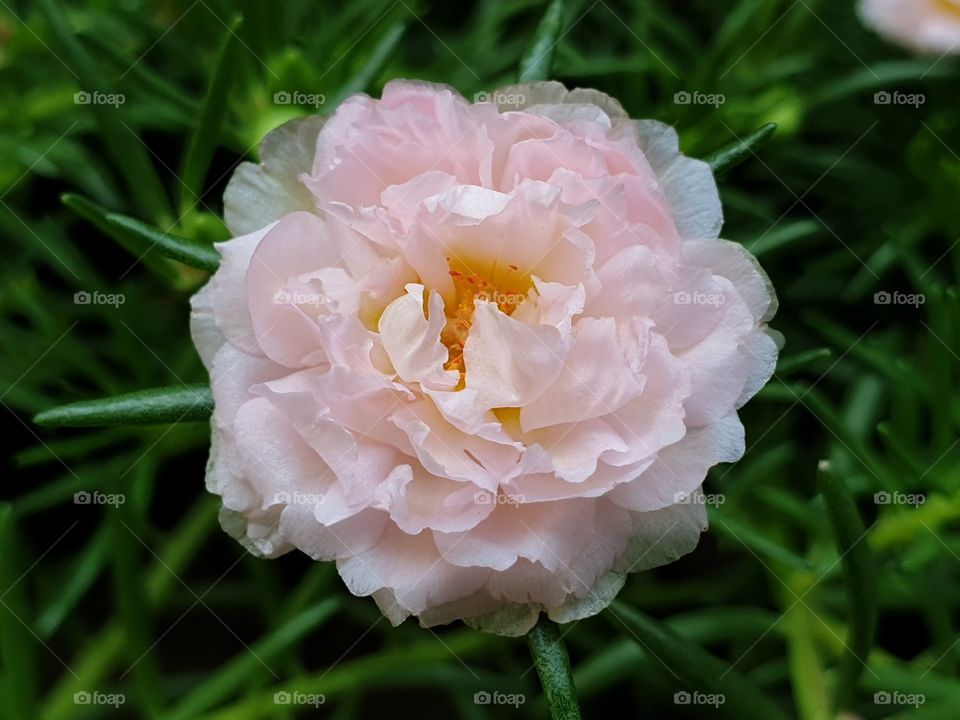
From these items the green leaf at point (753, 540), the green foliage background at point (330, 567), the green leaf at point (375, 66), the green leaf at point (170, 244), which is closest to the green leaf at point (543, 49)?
the green foliage background at point (330, 567)

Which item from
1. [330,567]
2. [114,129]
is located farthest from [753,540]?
[114,129]

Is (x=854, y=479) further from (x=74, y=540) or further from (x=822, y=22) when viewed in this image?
(x=74, y=540)

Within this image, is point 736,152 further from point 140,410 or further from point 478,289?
point 140,410

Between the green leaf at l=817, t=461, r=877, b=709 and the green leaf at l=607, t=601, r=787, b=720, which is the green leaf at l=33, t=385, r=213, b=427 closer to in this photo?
the green leaf at l=607, t=601, r=787, b=720

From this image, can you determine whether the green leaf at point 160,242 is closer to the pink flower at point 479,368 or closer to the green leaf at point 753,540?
the pink flower at point 479,368

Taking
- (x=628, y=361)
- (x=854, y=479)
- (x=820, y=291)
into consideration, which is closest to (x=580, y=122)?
(x=628, y=361)

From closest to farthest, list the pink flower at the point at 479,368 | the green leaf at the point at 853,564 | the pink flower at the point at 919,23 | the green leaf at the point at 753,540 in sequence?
1. the pink flower at the point at 479,368
2. the green leaf at the point at 853,564
3. the green leaf at the point at 753,540
4. the pink flower at the point at 919,23
